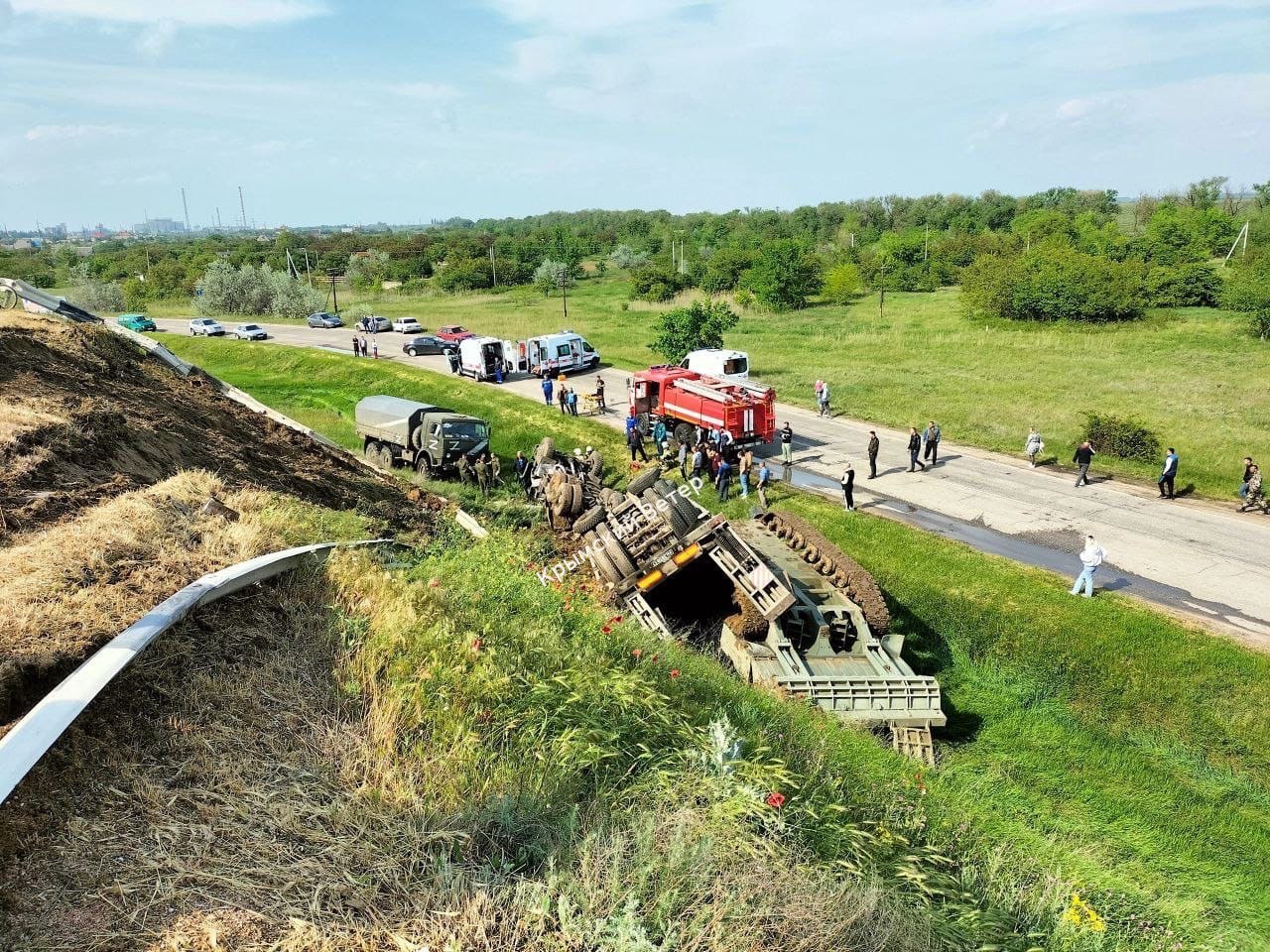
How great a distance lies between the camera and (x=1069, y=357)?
125ft

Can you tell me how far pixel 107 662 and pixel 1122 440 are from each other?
24.1 m

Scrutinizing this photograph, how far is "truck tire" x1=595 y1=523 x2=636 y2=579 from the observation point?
1303 centimetres

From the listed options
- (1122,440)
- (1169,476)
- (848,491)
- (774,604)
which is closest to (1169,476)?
(1169,476)

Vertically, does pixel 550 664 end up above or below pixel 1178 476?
above

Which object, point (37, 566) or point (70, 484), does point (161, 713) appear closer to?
point (37, 566)

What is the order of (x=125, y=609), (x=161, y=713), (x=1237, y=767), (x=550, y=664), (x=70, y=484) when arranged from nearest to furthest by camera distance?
(x=161, y=713)
(x=125, y=609)
(x=550, y=664)
(x=70, y=484)
(x=1237, y=767)

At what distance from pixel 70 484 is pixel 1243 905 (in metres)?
13.8

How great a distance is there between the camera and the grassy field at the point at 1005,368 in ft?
80.8

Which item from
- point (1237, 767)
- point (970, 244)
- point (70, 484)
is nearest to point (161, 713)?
point (70, 484)

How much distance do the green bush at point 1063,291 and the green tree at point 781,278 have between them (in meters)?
12.6

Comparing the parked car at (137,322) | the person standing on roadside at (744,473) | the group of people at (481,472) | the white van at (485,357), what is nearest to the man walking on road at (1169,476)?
the person standing on roadside at (744,473)

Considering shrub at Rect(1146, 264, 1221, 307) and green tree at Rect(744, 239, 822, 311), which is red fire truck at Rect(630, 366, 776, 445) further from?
shrub at Rect(1146, 264, 1221, 307)

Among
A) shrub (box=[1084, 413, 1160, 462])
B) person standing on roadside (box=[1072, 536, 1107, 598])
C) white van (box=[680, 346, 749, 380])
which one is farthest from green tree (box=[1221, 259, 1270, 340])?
person standing on roadside (box=[1072, 536, 1107, 598])

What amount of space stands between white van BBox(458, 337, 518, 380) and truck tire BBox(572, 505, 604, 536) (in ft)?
59.8
